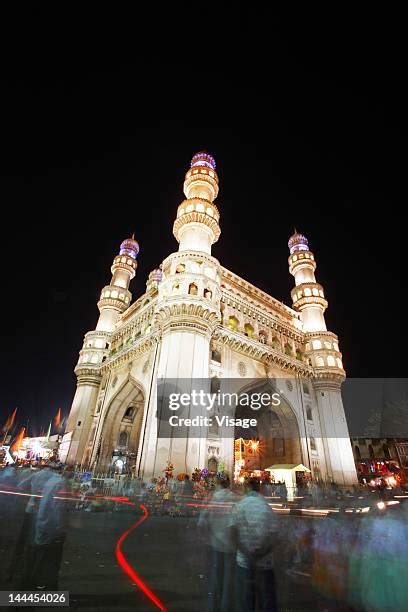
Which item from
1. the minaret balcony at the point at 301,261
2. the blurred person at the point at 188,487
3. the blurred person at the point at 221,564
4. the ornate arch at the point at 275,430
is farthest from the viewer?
the minaret balcony at the point at 301,261

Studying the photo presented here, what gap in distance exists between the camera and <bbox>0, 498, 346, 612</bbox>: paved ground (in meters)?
4.23

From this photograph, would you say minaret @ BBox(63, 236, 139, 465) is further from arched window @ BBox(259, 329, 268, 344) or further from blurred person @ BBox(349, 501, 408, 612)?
blurred person @ BBox(349, 501, 408, 612)

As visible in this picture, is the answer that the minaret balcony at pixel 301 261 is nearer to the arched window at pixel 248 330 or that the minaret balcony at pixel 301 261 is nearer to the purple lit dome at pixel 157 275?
the arched window at pixel 248 330

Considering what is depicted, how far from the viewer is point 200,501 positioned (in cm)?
1504

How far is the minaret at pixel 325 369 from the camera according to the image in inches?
1240

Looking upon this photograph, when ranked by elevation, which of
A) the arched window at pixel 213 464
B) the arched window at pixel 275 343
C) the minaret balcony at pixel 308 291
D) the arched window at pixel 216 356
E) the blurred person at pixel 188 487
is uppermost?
the minaret balcony at pixel 308 291

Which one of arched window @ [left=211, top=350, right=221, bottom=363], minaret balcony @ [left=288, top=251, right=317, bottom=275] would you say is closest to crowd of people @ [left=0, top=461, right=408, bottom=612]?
arched window @ [left=211, top=350, right=221, bottom=363]

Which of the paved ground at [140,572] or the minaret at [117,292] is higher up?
the minaret at [117,292]

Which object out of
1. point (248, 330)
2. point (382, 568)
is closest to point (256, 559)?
point (382, 568)

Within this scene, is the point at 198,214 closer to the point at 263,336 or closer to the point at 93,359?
the point at 263,336

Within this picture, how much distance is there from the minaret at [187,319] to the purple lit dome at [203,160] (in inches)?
370

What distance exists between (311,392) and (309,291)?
1401 centimetres

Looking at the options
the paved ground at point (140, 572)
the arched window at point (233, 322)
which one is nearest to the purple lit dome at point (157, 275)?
the arched window at point (233, 322)

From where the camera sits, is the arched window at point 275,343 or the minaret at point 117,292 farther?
the minaret at point 117,292
